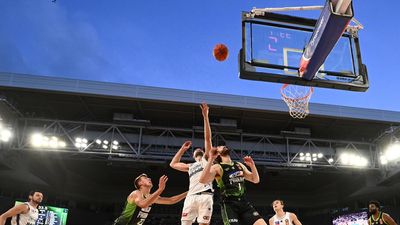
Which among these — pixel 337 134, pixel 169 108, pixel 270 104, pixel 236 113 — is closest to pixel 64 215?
pixel 169 108

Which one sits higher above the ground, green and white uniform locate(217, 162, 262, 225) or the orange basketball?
the orange basketball

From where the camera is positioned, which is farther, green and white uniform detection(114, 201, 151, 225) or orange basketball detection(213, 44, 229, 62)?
orange basketball detection(213, 44, 229, 62)

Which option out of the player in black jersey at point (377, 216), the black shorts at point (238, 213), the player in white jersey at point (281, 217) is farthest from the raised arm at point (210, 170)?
the player in black jersey at point (377, 216)

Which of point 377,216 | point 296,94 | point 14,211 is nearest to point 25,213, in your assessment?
point 14,211

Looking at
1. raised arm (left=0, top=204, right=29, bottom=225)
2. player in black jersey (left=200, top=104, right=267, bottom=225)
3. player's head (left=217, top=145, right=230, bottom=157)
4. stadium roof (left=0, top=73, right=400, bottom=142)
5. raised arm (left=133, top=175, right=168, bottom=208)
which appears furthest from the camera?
stadium roof (left=0, top=73, right=400, bottom=142)

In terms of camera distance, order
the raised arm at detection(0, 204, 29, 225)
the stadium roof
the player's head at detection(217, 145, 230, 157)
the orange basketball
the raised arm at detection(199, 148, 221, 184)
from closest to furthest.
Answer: the raised arm at detection(199, 148, 221, 184) < the player's head at detection(217, 145, 230, 157) < the raised arm at detection(0, 204, 29, 225) < the orange basketball < the stadium roof

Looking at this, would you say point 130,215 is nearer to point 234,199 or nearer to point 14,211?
point 234,199

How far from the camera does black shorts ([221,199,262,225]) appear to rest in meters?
5.56

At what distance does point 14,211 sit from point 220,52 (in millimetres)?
4997

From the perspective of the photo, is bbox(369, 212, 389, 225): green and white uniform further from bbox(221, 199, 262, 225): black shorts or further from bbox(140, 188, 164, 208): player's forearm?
bbox(140, 188, 164, 208): player's forearm

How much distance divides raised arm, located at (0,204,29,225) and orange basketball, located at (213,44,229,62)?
15.6ft

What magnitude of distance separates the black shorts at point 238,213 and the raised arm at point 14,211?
396cm

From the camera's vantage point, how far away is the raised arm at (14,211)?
6922 millimetres

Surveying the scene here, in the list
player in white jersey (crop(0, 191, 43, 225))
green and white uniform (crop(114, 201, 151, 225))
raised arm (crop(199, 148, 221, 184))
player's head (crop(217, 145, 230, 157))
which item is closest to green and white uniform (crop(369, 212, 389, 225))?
player's head (crop(217, 145, 230, 157))
